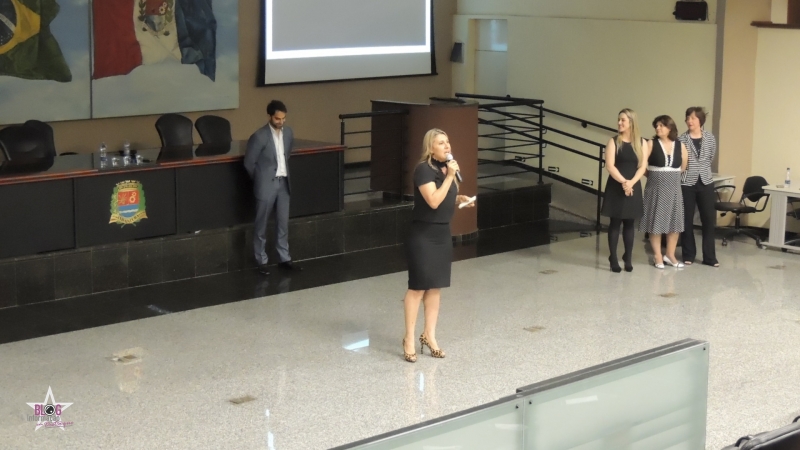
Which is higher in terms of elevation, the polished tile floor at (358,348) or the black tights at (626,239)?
the black tights at (626,239)

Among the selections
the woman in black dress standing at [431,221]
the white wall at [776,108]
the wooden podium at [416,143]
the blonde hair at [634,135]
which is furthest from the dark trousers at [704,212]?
the woman in black dress standing at [431,221]

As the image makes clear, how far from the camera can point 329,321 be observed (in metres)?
8.33

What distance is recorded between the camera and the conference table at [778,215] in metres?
10.9

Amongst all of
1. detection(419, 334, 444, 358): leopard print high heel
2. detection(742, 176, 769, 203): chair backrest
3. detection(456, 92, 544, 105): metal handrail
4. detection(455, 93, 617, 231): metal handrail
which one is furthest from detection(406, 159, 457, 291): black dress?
detection(456, 92, 544, 105): metal handrail

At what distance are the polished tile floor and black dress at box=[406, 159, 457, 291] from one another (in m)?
0.61

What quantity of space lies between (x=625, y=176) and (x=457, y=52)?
5795mm

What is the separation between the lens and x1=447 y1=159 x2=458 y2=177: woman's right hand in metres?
6.92

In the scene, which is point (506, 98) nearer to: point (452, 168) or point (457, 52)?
point (457, 52)

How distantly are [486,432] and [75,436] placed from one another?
3.07 meters

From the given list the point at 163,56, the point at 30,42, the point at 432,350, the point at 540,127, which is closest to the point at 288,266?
the point at 432,350

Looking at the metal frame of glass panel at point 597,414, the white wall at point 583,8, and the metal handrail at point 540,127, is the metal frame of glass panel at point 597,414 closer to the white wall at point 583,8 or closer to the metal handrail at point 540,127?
the metal handrail at point 540,127

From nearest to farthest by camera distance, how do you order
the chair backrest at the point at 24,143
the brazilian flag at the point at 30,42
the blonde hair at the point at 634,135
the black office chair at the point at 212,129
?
the chair backrest at the point at 24,143
the blonde hair at the point at 634,135
the black office chair at the point at 212,129
the brazilian flag at the point at 30,42

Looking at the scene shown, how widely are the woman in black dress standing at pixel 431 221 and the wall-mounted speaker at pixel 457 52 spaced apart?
26.9 ft

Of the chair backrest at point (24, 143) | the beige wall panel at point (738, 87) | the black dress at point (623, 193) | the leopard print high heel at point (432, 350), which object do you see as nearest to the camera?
the leopard print high heel at point (432, 350)
